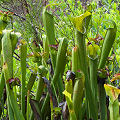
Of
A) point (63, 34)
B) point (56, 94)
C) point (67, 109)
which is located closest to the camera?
point (67, 109)

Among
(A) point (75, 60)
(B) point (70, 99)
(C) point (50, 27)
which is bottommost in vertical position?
(B) point (70, 99)

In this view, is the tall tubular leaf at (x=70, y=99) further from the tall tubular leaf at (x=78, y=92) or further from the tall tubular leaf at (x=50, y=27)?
the tall tubular leaf at (x=50, y=27)

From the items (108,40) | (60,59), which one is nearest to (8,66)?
(60,59)

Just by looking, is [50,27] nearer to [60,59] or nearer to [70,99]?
[60,59]

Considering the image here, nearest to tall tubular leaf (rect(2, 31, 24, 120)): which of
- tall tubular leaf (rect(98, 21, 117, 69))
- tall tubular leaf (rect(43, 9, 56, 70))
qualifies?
tall tubular leaf (rect(43, 9, 56, 70))

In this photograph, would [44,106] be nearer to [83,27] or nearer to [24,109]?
[24,109]

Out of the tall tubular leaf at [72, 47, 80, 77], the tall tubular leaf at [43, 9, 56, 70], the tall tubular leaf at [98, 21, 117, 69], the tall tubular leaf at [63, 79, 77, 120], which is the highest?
the tall tubular leaf at [43, 9, 56, 70]

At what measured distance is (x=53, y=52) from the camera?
0.61 m

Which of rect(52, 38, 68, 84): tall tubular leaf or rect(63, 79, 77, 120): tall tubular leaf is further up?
rect(52, 38, 68, 84): tall tubular leaf

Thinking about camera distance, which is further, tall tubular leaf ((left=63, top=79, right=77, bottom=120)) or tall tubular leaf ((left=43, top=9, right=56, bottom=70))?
tall tubular leaf ((left=43, top=9, right=56, bottom=70))

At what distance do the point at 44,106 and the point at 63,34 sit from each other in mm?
900

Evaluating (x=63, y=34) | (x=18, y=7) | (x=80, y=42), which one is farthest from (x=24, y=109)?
(x=18, y=7)

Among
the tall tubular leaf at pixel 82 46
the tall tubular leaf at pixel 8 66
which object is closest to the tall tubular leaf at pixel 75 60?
the tall tubular leaf at pixel 82 46

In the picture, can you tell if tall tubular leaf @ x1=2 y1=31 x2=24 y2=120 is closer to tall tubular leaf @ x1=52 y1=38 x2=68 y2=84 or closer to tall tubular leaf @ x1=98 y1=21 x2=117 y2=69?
tall tubular leaf @ x1=52 y1=38 x2=68 y2=84
